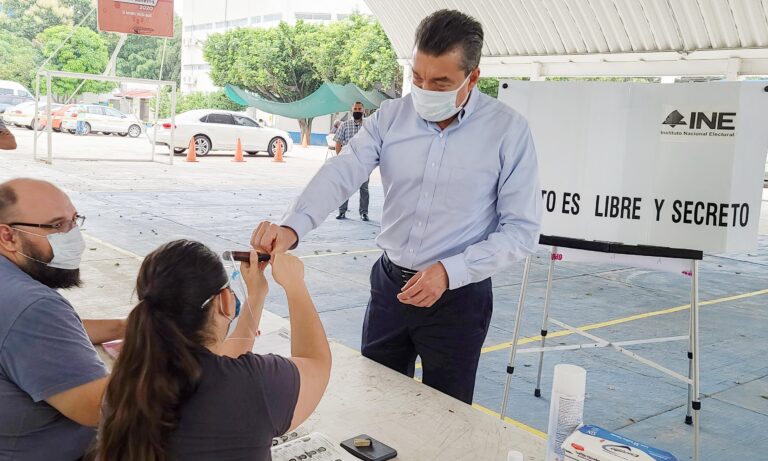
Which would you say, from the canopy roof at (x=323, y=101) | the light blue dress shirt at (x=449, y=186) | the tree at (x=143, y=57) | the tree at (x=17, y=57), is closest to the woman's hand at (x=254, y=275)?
the light blue dress shirt at (x=449, y=186)

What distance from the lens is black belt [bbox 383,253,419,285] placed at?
2389 millimetres

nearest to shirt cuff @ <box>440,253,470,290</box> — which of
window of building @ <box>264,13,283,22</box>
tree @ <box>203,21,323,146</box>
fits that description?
tree @ <box>203,21,323,146</box>

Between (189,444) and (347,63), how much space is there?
3199 cm

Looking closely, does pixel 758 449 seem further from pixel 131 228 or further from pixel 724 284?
pixel 131 228

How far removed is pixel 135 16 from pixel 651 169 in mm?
15011

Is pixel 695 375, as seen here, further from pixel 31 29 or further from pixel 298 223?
pixel 31 29

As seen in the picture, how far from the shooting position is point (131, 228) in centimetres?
855

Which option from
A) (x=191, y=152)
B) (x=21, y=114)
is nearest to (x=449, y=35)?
(x=191, y=152)

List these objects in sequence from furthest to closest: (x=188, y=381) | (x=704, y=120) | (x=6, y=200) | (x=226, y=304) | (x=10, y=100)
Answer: (x=10, y=100) < (x=704, y=120) < (x=6, y=200) < (x=226, y=304) < (x=188, y=381)

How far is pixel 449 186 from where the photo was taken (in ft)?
7.70

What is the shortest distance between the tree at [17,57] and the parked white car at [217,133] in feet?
59.6

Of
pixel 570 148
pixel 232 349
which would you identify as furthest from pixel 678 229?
pixel 232 349

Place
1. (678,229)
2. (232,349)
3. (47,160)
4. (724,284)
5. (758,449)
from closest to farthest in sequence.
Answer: (232,349), (678,229), (758,449), (724,284), (47,160)

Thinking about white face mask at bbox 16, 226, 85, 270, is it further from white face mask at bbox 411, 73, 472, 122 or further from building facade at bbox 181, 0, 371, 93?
building facade at bbox 181, 0, 371, 93
